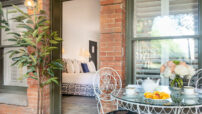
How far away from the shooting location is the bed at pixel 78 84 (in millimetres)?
4949

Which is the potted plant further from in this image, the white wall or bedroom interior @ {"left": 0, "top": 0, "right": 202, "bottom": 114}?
the white wall

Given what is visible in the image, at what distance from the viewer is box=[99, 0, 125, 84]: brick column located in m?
2.72

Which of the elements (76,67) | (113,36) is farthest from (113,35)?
(76,67)

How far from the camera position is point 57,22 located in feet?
10.5

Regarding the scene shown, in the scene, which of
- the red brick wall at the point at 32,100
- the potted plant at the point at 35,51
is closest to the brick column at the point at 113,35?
the potted plant at the point at 35,51

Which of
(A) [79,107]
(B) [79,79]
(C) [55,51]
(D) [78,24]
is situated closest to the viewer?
(C) [55,51]

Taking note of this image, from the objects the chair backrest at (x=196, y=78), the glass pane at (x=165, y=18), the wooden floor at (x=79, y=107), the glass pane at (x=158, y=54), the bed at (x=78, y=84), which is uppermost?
the glass pane at (x=165, y=18)

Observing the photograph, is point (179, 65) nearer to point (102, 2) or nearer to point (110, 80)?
point (110, 80)

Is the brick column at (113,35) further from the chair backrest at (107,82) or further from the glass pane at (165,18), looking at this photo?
the glass pane at (165,18)

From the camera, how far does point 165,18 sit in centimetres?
279

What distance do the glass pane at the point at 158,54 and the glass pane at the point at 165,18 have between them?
0.14 metres

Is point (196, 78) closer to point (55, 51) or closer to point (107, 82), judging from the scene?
point (107, 82)

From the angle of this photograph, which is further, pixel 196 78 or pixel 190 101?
pixel 196 78

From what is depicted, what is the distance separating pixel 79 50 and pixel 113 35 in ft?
15.2
